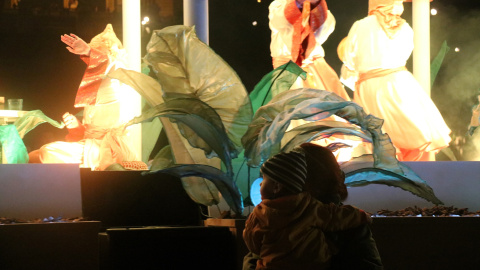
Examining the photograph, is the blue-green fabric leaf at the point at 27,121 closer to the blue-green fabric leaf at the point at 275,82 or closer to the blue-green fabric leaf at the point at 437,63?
the blue-green fabric leaf at the point at 275,82

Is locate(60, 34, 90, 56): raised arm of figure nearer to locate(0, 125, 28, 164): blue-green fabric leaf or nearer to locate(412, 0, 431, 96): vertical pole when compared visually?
locate(0, 125, 28, 164): blue-green fabric leaf

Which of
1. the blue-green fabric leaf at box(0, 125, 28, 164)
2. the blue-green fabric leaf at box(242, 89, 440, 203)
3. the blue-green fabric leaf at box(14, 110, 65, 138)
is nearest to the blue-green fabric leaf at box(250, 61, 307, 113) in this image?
the blue-green fabric leaf at box(242, 89, 440, 203)

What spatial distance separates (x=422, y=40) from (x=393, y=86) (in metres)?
0.71

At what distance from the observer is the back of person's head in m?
2.05

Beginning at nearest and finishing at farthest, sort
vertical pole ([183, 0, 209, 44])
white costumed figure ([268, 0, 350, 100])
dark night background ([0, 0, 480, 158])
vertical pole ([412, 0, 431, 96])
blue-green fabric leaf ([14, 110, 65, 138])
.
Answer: vertical pole ([183, 0, 209, 44])
blue-green fabric leaf ([14, 110, 65, 138])
white costumed figure ([268, 0, 350, 100])
vertical pole ([412, 0, 431, 96])
dark night background ([0, 0, 480, 158])

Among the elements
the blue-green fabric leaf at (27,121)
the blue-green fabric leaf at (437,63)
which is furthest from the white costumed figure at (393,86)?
the blue-green fabric leaf at (27,121)

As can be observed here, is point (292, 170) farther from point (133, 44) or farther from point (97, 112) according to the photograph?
point (133, 44)

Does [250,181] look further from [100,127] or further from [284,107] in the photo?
[100,127]

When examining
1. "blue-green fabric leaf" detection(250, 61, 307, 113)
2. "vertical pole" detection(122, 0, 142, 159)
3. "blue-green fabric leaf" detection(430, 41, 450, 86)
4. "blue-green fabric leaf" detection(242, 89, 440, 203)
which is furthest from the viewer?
"blue-green fabric leaf" detection(430, 41, 450, 86)

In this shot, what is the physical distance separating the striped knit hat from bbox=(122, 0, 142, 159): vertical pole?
4.03 metres

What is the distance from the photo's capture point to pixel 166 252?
3162mm

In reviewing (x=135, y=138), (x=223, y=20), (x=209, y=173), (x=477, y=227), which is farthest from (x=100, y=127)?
(x=477, y=227)

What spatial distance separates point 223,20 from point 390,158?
184 inches

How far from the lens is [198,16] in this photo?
16.2 ft
